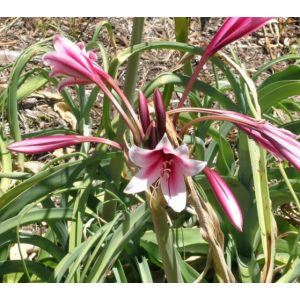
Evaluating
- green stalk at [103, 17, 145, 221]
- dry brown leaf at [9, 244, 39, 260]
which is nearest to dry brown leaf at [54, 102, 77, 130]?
dry brown leaf at [9, 244, 39, 260]

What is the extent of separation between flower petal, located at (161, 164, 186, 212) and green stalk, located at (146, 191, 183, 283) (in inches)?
1.8

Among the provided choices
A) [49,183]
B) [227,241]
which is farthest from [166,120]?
[227,241]

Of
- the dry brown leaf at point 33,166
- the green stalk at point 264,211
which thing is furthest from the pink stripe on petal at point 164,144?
the dry brown leaf at point 33,166

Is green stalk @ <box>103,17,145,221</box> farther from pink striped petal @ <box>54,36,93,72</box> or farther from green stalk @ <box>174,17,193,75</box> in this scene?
pink striped petal @ <box>54,36,93,72</box>

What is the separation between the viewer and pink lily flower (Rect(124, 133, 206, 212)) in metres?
0.84

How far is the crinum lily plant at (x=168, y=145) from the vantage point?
0.85m

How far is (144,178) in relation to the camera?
861mm

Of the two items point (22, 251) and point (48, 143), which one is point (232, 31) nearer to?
point (48, 143)

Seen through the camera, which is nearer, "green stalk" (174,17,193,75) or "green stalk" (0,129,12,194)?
"green stalk" (174,17,193,75)

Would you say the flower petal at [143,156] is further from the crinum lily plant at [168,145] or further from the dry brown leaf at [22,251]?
the dry brown leaf at [22,251]

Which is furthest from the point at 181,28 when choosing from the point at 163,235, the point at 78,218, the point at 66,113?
the point at 66,113

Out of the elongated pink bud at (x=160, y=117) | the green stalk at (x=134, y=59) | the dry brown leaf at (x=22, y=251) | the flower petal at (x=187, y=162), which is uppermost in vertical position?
the green stalk at (x=134, y=59)

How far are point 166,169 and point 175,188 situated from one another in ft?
0.11
